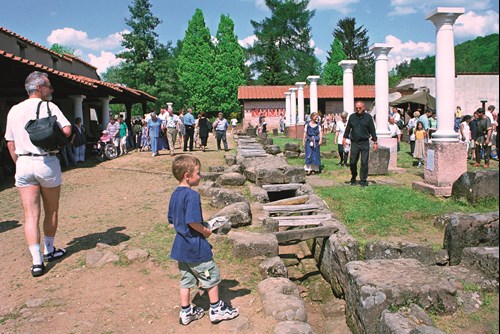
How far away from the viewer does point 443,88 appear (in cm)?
827

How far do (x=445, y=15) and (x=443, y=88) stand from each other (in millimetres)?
1368

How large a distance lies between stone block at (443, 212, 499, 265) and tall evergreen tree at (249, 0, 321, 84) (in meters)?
49.7

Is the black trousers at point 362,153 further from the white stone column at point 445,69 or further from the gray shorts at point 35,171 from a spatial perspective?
the gray shorts at point 35,171

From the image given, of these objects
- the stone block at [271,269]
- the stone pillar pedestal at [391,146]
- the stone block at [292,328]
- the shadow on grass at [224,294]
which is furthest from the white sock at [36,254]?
the stone pillar pedestal at [391,146]

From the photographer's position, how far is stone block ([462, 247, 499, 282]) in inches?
A: 151

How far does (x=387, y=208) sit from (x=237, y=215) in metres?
2.60

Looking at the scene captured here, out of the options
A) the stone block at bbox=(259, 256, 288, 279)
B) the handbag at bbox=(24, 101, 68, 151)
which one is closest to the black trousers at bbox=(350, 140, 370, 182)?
the stone block at bbox=(259, 256, 288, 279)

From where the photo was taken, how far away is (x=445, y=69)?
27.0 feet

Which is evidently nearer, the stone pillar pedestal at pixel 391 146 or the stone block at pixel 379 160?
the stone block at pixel 379 160

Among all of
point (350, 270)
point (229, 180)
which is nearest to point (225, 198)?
point (229, 180)

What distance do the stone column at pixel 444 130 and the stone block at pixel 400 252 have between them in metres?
3.24

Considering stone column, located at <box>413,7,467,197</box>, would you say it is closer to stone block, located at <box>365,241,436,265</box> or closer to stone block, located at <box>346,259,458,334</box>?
stone block, located at <box>365,241,436,265</box>

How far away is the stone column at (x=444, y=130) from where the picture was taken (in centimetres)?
785

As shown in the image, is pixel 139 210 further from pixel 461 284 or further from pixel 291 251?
pixel 461 284
